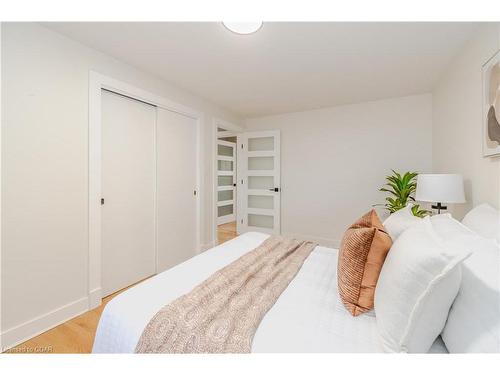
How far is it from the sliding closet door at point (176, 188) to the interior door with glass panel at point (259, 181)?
4.65 feet

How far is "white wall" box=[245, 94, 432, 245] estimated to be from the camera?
10.7 feet

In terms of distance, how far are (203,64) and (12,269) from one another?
233cm

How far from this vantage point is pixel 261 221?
14.9 feet

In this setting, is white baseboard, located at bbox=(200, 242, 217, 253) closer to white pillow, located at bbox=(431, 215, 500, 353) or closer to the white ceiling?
the white ceiling

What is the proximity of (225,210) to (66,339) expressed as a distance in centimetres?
433

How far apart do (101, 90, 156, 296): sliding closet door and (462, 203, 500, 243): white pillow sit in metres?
2.88

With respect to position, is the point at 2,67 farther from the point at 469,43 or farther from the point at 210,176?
the point at 469,43

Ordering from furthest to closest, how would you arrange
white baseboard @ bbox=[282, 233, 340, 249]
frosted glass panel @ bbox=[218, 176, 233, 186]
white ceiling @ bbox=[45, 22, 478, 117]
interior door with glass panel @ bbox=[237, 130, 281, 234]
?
1. frosted glass panel @ bbox=[218, 176, 233, 186]
2. interior door with glass panel @ bbox=[237, 130, 281, 234]
3. white baseboard @ bbox=[282, 233, 340, 249]
4. white ceiling @ bbox=[45, 22, 478, 117]

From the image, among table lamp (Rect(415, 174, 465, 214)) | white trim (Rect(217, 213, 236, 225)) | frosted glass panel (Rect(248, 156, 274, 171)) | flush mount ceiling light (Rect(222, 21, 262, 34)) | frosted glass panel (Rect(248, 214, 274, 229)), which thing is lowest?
white trim (Rect(217, 213, 236, 225))

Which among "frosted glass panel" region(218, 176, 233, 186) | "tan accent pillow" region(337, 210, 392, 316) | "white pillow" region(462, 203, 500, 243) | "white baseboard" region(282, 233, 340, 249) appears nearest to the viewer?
"tan accent pillow" region(337, 210, 392, 316)

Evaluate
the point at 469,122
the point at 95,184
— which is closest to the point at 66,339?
the point at 95,184

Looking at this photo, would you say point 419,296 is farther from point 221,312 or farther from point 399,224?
point 221,312

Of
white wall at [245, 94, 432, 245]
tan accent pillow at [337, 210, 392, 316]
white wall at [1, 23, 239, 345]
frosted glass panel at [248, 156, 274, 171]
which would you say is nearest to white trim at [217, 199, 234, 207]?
frosted glass panel at [248, 156, 274, 171]

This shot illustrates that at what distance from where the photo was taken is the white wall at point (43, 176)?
1.59m
